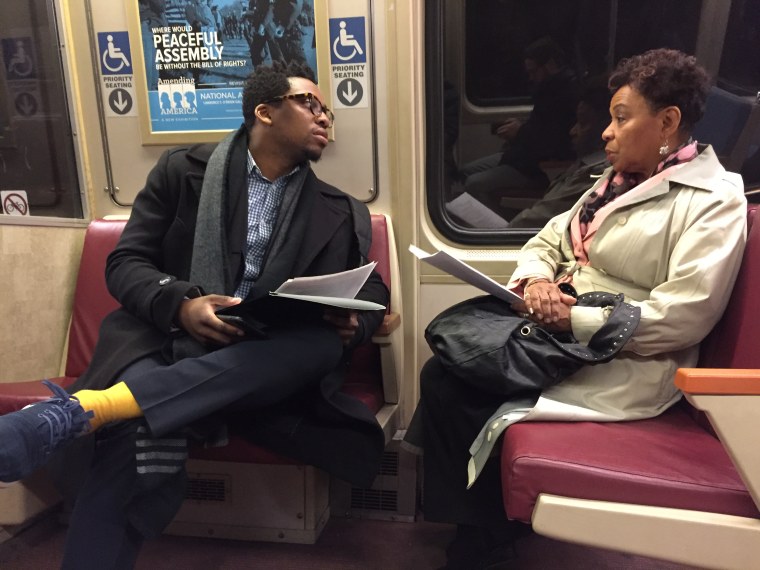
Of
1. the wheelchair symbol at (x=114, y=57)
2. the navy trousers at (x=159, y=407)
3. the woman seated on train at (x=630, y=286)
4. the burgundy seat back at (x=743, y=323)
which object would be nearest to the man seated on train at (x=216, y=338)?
the navy trousers at (x=159, y=407)

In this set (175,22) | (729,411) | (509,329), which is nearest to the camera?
(729,411)

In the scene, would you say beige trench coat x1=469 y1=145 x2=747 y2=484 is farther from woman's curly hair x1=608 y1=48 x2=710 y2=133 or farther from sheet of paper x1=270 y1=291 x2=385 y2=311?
sheet of paper x1=270 y1=291 x2=385 y2=311

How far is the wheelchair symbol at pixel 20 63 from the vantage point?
7.66 ft

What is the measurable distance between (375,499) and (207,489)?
0.63 metres

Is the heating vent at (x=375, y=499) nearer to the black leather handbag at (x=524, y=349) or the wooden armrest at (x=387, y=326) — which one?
the wooden armrest at (x=387, y=326)

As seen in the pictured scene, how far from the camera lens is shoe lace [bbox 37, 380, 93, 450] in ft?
3.92

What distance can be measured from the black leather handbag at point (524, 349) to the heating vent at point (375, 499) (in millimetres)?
792

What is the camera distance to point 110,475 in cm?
→ 133

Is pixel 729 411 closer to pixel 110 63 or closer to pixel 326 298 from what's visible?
pixel 326 298

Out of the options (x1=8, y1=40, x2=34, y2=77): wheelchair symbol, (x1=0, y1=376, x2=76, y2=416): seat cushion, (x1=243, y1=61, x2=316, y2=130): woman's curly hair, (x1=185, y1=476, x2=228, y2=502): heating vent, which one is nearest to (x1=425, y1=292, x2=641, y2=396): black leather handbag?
(x1=185, y1=476, x2=228, y2=502): heating vent

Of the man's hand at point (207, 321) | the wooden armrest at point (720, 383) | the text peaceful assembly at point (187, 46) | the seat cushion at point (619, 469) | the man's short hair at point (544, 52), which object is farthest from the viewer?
the text peaceful assembly at point (187, 46)

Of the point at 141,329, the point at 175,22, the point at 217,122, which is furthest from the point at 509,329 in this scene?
the point at 175,22

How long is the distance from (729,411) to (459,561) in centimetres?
97

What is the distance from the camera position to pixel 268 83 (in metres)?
1.90
